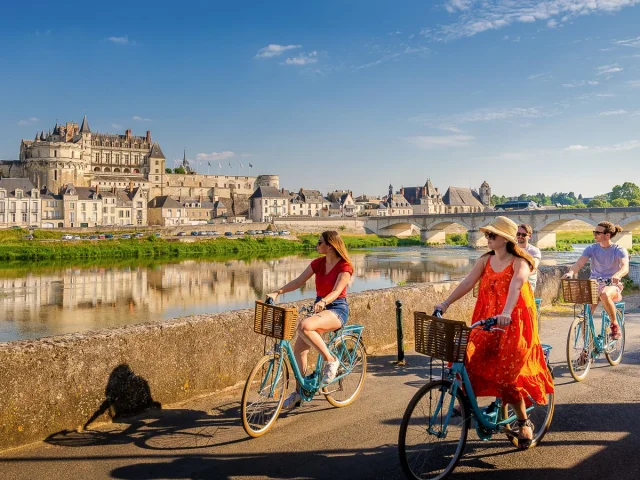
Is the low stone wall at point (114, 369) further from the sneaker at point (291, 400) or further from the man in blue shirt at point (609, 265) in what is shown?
the man in blue shirt at point (609, 265)

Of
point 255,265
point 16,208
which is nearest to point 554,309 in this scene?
point 255,265

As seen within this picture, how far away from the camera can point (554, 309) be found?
995 cm

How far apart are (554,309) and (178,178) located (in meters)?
104

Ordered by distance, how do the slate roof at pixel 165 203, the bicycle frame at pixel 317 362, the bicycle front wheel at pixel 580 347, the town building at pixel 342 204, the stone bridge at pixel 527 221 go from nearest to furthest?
the bicycle frame at pixel 317 362
the bicycle front wheel at pixel 580 347
the stone bridge at pixel 527 221
the slate roof at pixel 165 203
the town building at pixel 342 204

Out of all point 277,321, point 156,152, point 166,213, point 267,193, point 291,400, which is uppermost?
point 156,152

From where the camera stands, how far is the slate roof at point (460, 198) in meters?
117

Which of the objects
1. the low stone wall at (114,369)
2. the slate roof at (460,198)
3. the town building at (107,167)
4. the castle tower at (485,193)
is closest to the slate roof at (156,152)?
the town building at (107,167)

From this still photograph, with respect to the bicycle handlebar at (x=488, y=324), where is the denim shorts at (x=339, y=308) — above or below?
below

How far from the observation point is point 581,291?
584cm

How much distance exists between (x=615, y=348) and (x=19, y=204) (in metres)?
72.9

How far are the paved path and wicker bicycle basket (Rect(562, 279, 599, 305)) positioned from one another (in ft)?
3.38

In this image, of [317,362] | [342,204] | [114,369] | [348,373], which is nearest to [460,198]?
[342,204]

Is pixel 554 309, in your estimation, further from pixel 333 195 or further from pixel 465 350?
pixel 333 195

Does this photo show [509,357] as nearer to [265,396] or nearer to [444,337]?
[444,337]
